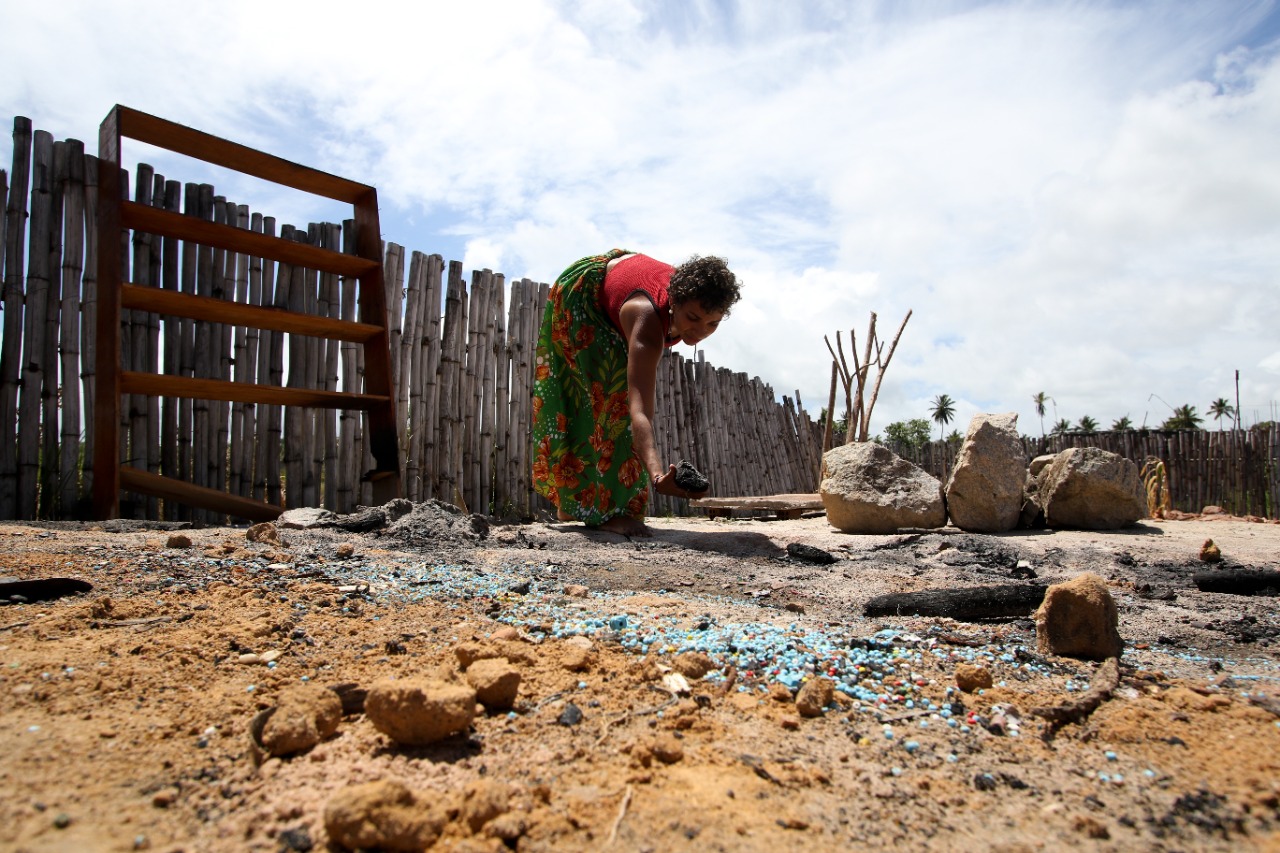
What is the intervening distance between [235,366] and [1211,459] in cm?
1226

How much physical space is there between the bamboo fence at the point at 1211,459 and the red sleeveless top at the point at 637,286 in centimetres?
842

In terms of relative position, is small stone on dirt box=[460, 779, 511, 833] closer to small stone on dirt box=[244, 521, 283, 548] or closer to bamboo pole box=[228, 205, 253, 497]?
small stone on dirt box=[244, 521, 283, 548]

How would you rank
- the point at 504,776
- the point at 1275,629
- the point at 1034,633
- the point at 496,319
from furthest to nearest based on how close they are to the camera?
the point at 496,319 → the point at 1275,629 → the point at 1034,633 → the point at 504,776

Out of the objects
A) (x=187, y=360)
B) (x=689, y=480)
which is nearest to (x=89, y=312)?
(x=187, y=360)

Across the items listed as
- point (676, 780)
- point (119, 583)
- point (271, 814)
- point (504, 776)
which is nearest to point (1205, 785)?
point (676, 780)

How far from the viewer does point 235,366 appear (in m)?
4.36

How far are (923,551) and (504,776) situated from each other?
3.07 meters

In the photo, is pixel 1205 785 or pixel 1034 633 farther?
pixel 1034 633

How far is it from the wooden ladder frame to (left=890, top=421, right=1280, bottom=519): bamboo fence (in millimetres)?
8837

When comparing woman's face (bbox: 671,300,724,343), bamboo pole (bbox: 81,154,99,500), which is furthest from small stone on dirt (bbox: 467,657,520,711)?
bamboo pole (bbox: 81,154,99,500)

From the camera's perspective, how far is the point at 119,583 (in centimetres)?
210

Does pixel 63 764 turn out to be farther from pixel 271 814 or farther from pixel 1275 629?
pixel 1275 629

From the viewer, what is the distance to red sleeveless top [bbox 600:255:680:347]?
3.58m

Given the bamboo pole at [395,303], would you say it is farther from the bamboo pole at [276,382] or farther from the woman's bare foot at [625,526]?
the woman's bare foot at [625,526]
